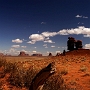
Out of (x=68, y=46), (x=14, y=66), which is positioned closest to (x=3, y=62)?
(x=14, y=66)

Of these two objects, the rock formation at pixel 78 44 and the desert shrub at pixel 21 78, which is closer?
the desert shrub at pixel 21 78

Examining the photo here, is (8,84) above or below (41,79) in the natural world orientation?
below

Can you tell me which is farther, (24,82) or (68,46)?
(68,46)

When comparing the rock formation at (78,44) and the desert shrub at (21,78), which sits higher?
the rock formation at (78,44)

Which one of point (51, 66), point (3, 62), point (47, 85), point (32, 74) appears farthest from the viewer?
point (3, 62)

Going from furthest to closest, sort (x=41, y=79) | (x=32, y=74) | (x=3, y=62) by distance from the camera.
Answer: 1. (x=3, y=62)
2. (x=32, y=74)
3. (x=41, y=79)

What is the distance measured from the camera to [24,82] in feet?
31.1


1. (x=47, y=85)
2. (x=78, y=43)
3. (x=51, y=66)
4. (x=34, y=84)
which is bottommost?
(x=47, y=85)

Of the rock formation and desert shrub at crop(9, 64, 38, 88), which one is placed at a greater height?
the rock formation

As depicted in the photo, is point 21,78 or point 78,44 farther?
point 78,44

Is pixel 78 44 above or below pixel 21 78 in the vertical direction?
above

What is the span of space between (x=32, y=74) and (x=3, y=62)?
3.51 meters

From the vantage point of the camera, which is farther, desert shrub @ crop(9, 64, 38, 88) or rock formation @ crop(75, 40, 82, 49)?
rock formation @ crop(75, 40, 82, 49)

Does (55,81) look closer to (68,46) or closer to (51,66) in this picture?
(51,66)
